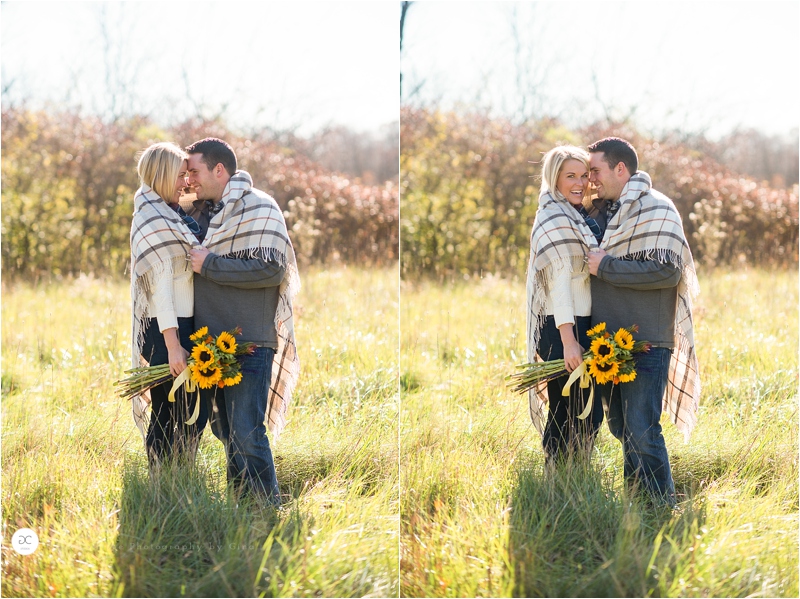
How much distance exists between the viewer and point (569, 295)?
302 centimetres

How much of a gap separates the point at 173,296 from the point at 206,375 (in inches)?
14.9

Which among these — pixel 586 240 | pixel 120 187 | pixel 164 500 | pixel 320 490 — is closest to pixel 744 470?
pixel 586 240

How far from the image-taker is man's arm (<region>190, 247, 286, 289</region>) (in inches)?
114

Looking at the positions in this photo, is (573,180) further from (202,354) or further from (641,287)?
(202,354)

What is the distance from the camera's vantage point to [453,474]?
10.0ft

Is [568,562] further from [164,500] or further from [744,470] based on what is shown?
[164,500]

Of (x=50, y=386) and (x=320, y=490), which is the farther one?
(x=50, y=386)

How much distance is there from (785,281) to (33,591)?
5642mm

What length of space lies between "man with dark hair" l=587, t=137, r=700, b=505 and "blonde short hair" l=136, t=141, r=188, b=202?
1.76 metres

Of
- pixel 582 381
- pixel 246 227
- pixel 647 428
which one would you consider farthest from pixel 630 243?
pixel 246 227

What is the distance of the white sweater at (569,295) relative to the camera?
3.00 meters

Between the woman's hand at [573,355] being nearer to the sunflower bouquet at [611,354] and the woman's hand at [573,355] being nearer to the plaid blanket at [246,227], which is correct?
the sunflower bouquet at [611,354]

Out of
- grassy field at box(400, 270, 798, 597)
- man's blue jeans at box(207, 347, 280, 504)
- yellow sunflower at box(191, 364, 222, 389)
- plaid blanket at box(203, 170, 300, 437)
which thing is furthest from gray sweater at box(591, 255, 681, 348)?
yellow sunflower at box(191, 364, 222, 389)

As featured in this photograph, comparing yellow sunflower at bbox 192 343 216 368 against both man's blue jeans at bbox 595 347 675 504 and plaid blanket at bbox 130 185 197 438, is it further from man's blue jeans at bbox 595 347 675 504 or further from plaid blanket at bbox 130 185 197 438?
man's blue jeans at bbox 595 347 675 504
